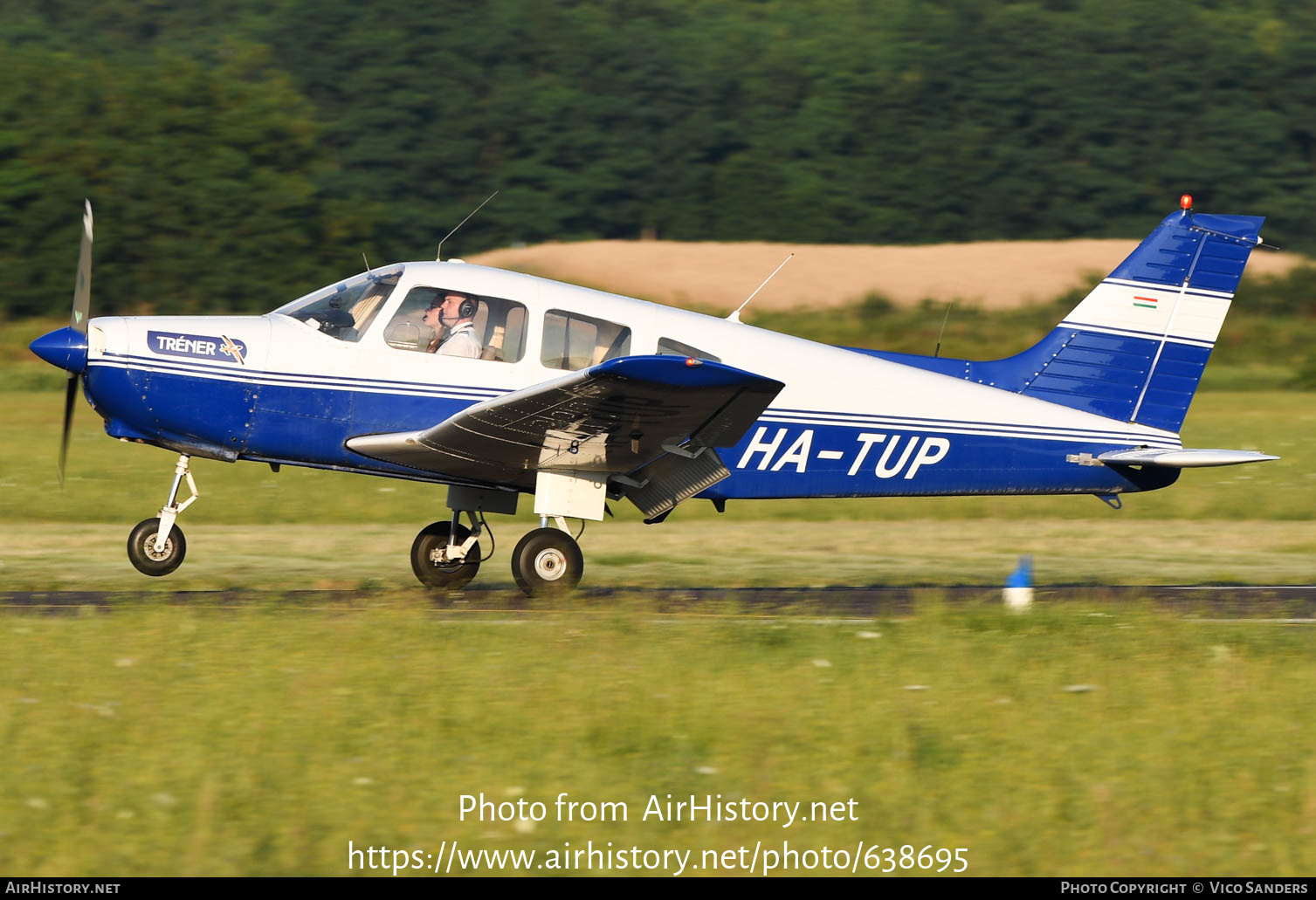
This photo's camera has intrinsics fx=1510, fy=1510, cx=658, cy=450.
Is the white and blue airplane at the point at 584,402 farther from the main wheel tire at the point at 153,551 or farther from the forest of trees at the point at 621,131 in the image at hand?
the forest of trees at the point at 621,131

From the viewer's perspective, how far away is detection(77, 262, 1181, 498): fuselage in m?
9.35

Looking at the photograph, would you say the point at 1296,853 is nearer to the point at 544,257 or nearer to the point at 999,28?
the point at 544,257

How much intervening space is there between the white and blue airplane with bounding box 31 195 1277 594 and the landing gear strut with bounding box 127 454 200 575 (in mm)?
16

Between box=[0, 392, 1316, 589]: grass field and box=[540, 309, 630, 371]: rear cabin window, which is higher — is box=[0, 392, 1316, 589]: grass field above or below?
below

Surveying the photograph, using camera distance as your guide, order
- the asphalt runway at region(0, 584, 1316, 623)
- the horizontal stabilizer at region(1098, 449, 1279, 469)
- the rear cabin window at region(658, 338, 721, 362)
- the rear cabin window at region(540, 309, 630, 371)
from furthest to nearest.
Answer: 1. the horizontal stabilizer at region(1098, 449, 1279, 469)
2. the rear cabin window at region(658, 338, 721, 362)
3. the rear cabin window at region(540, 309, 630, 371)
4. the asphalt runway at region(0, 584, 1316, 623)

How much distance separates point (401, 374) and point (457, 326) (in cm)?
46

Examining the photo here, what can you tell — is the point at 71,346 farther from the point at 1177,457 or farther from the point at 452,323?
the point at 1177,457

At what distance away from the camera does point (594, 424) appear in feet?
29.4

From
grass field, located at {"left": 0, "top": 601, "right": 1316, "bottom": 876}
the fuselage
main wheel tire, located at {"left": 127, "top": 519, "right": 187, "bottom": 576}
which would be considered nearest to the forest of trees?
main wheel tire, located at {"left": 127, "top": 519, "right": 187, "bottom": 576}

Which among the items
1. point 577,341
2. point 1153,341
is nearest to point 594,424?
point 577,341

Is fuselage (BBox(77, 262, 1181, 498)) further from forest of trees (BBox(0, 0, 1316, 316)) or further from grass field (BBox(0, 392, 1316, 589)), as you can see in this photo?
forest of trees (BBox(0, 0, 1316, 316))

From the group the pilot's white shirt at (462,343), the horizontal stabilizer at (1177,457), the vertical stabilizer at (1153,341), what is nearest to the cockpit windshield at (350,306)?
the pilot's white shirt at (462,343)

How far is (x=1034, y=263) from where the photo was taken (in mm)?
30156
